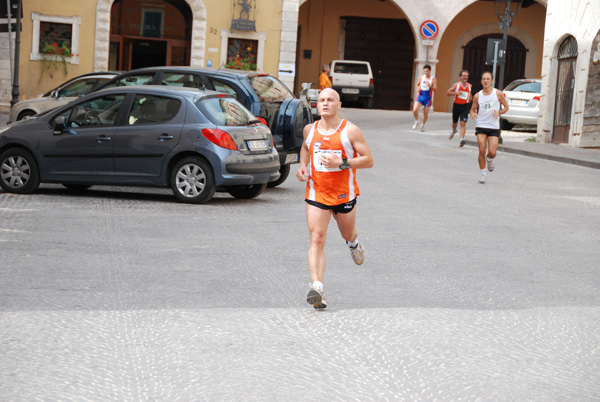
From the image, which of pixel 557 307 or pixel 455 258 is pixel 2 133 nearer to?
pixel 455 258

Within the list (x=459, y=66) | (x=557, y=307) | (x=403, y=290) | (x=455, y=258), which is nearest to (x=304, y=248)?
(x=455, y=258)

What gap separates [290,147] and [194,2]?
71.6 feet

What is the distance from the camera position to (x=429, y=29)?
40469 mm

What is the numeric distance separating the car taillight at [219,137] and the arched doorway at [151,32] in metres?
24.3

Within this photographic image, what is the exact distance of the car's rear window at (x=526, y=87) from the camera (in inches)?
1232

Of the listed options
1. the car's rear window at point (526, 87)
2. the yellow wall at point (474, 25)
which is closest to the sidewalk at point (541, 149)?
the car's rear window at point (526, 87)

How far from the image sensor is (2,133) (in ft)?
44.2

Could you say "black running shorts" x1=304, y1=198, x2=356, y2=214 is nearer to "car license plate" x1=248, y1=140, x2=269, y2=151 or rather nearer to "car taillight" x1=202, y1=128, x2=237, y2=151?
"car taillight" x1=202, y1=128, x2=237, y2=151

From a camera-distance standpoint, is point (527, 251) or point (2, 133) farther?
point (2, 133)

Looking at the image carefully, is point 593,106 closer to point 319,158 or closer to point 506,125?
point 506,125

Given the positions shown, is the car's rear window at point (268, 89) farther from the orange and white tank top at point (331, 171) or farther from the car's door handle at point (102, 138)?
the orange and white tank top at point (331, 171)

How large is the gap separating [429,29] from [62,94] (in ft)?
71.4

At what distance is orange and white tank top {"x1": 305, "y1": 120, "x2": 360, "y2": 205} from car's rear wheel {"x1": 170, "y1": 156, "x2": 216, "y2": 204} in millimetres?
5617

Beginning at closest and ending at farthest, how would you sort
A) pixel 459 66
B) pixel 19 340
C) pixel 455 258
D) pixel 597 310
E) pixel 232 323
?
1. pixel 19 340
2. pixel 232 323
3. pixel 597 310
4. pixel 455 258
5. pixel 459 66
